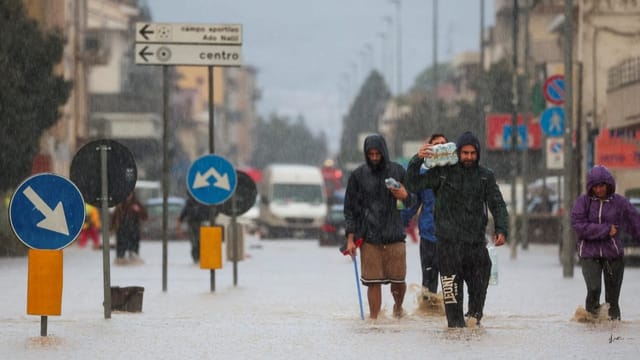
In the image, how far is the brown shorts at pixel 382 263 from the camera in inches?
695

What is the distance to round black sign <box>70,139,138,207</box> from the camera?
18219mm

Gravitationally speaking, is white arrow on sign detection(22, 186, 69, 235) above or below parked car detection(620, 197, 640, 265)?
above

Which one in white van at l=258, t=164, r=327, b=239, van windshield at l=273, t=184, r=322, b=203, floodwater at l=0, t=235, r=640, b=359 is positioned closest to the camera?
floodwater at l=0, t=235, r=640, b=359

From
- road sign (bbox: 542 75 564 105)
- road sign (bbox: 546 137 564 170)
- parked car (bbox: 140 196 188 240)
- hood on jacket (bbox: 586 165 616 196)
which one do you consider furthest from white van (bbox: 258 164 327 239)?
hood on jacket (bbox: 586 165 616 196)

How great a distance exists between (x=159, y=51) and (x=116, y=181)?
6542 millimetres

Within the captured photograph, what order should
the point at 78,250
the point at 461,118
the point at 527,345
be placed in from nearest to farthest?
the point at 527,345 < the point at 78,250 < the point at 461,118

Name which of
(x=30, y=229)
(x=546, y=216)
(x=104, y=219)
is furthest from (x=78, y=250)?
(x=30, y=229)

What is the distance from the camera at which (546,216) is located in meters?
54.6

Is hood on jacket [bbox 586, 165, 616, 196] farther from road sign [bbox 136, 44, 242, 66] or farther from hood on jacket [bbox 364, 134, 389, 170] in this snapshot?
road sign [bbox 136, 44, 242, 66]

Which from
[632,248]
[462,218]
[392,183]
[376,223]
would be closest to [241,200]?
[376,223]

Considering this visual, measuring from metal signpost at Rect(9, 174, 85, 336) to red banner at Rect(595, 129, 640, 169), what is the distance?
3390 cm

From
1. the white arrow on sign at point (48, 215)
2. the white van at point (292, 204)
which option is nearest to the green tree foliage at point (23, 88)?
the white van at point (292, 204)

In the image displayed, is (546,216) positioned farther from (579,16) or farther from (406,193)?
(406,193)

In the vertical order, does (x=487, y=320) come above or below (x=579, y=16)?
below
